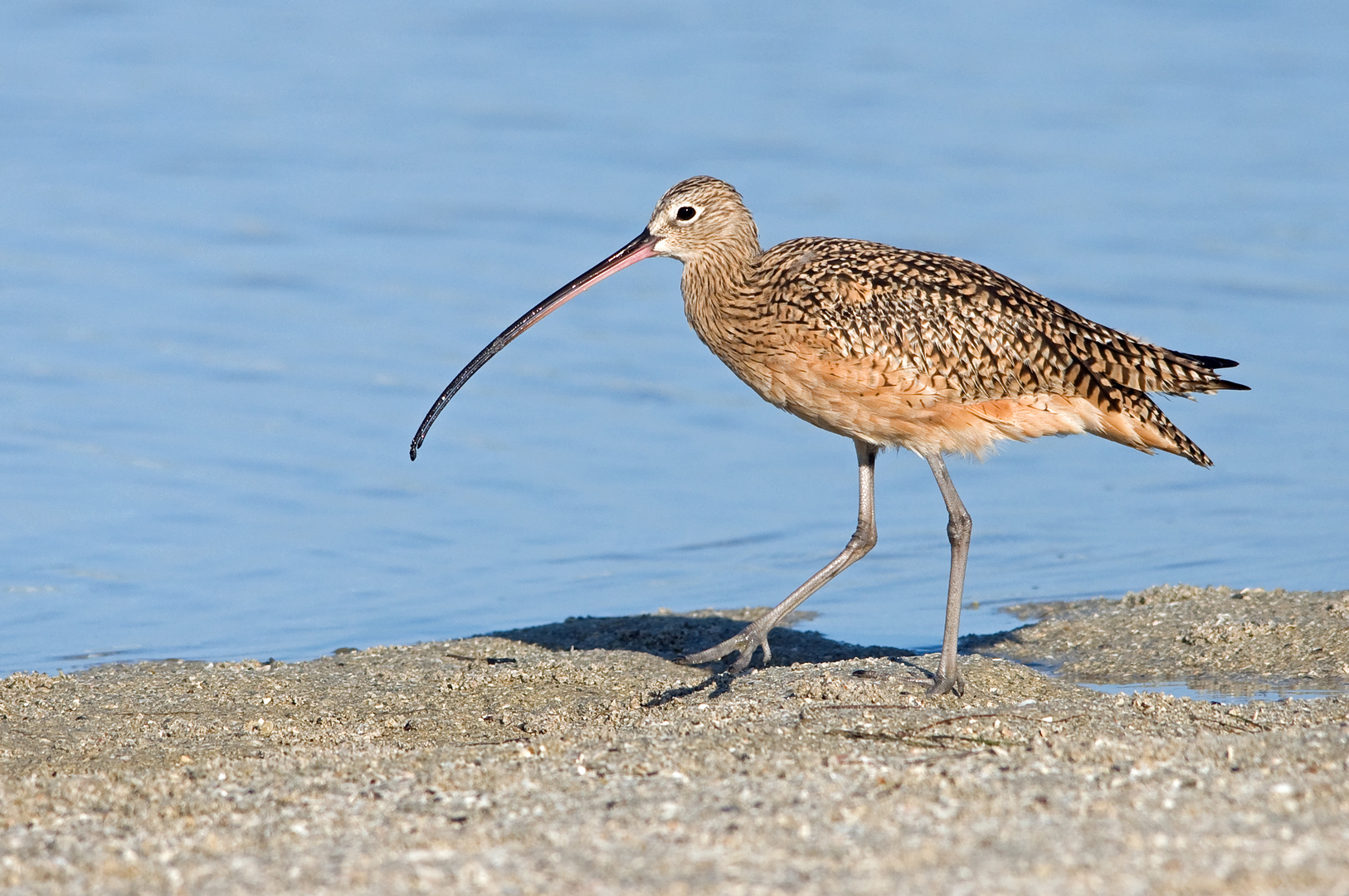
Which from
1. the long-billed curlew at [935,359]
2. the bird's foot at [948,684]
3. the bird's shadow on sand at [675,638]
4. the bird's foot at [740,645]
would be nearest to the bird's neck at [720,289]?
the long-billed curlew at [935,359]

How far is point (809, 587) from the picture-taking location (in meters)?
Result: 8.11

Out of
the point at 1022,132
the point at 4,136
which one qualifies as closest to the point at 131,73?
the point at 4,136

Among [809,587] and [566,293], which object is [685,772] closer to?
[809,587]

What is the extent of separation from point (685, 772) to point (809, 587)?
2.86 m

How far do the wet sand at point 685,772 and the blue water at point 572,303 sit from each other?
165 cm

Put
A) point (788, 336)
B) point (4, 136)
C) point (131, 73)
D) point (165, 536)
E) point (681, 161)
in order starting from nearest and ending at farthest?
point (788, 336)
point (165, 536)
point (681, 161)
point (4, 136)
point (131, 73)

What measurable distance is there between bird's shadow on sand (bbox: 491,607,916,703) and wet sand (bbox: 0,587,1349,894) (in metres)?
0.14

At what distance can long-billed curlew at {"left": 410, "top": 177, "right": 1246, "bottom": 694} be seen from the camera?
7344 millimetres

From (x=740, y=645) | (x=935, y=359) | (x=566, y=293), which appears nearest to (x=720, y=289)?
(x=566, y=293)

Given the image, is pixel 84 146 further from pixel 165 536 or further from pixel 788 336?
pixel 788 336

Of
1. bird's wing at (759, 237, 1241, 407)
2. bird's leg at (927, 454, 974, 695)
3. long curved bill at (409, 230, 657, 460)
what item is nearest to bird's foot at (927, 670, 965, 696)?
bird's leg at (927, 454, 974, 695)

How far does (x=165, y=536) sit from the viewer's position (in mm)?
10531

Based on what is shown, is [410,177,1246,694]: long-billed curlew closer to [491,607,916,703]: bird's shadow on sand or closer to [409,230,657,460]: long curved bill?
[409,230,657,460]: long curved bill

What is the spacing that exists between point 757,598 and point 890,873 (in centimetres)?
575
